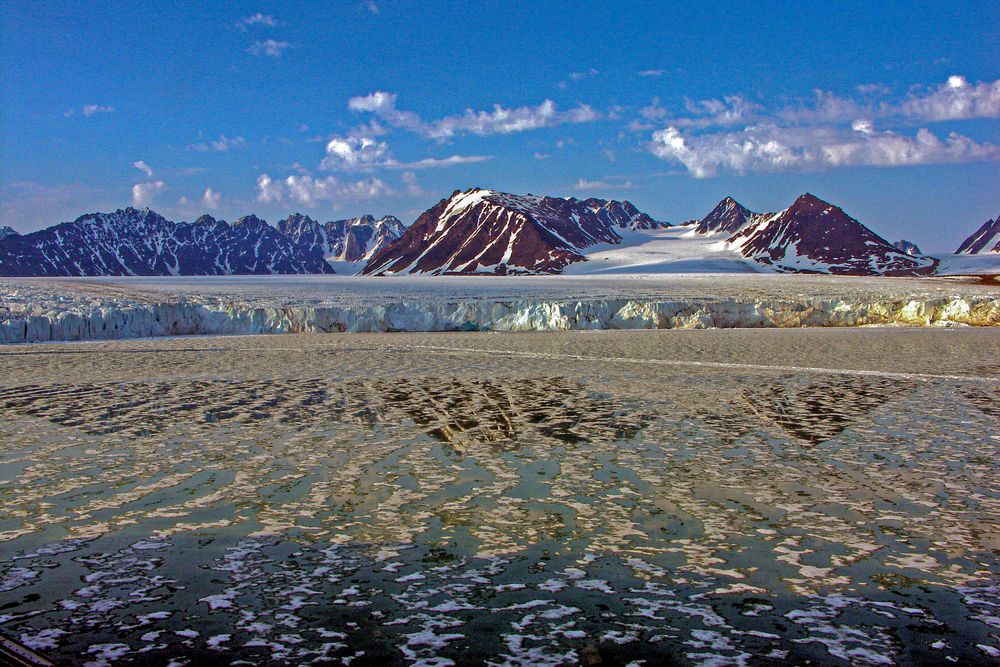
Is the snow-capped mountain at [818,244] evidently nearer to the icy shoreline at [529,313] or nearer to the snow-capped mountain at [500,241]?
the snow-capped mountain at [500,241]

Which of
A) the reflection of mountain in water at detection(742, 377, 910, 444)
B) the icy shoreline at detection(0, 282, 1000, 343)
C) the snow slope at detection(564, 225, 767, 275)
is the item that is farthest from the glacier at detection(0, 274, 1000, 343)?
the snow slope at detection(564, 225, 767, 275)

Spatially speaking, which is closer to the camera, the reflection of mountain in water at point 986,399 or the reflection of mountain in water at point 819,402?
the reflection of mountain in water at point 819,402

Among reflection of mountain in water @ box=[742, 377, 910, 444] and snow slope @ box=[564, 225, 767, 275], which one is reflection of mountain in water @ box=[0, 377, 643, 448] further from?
snow slope @ box=[564, 225, 767, 275]

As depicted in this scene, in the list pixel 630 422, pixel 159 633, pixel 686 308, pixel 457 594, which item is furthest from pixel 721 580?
pixel 686 308

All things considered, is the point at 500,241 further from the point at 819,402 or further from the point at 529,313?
the point at 819,402

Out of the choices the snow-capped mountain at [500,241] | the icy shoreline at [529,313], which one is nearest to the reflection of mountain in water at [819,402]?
the icy shoreline at [529,313]

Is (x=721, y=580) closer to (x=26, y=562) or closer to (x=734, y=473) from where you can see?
(x=734, y=473)

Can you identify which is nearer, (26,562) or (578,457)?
(26,562)
